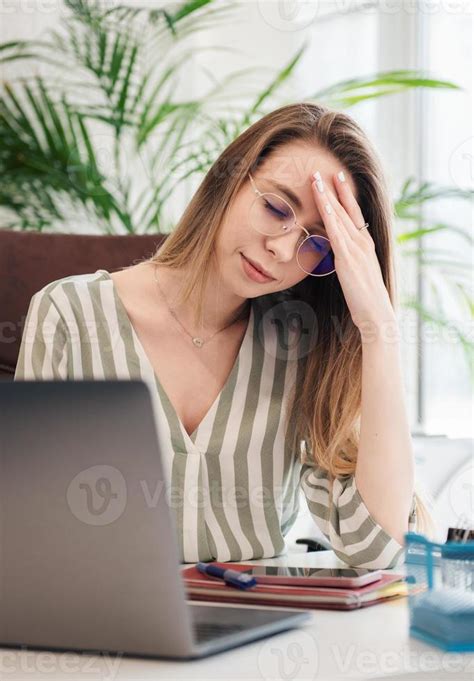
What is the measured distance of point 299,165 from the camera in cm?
→ 136

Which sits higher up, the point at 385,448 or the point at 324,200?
the point at 324,200

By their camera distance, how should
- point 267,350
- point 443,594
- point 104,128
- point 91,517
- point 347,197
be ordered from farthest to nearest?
point 104,128, point 267,350, point 347,197, point 443,594, point 91,517

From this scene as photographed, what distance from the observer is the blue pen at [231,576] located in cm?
94

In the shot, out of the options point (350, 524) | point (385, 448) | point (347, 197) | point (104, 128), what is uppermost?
point (104, 128)

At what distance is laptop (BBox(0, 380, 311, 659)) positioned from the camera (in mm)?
675

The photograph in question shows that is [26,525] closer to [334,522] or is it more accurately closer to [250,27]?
[334,522]

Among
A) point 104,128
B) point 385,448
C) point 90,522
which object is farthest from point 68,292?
point 104,128

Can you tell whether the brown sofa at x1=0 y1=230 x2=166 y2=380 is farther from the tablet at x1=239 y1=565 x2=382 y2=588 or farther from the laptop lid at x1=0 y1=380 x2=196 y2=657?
the laptop lid at x1=0 y1=380 x2=196 y2=657

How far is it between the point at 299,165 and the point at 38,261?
1.62 feet

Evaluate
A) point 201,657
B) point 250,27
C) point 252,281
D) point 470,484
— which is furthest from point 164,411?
point 250,27

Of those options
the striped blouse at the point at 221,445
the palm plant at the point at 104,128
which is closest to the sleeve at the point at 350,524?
the striped blouse at the point at 221,445

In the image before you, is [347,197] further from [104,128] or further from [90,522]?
[104,128]

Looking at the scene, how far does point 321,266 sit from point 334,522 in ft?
1.26

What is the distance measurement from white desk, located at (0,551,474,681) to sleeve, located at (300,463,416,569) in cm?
42
